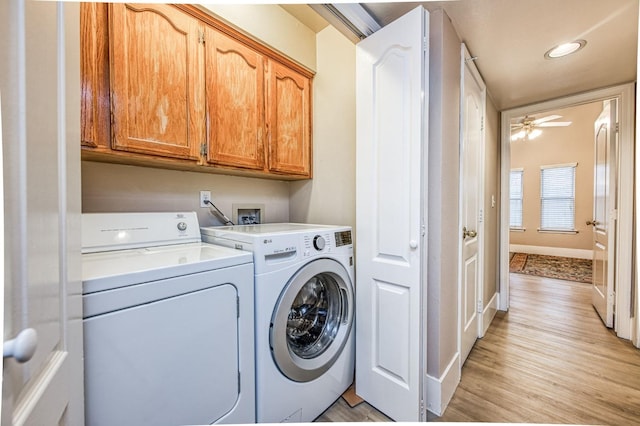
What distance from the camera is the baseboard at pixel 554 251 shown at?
5.02 metres

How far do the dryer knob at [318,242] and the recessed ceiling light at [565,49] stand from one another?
1.91 meters

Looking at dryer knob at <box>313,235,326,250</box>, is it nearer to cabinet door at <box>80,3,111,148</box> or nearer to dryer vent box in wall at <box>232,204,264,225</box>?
dryer vent box in wall at <box>232,204,264,225</box>

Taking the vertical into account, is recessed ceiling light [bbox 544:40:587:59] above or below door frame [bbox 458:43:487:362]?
above

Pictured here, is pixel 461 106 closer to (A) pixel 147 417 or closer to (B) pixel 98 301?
(B) pixel 98 301

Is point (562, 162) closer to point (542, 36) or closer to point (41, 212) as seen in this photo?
point (542, 36)

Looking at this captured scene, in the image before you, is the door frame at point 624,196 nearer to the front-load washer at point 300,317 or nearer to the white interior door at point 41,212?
the front-load washer at point 300,317

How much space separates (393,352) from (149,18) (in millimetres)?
2039

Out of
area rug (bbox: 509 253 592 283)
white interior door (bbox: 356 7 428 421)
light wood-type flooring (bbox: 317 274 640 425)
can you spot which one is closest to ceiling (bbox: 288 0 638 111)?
white interior door (bbox: 356 7 428 421)

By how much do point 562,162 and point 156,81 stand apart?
23.0 ft

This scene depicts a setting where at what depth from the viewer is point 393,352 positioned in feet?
4.45

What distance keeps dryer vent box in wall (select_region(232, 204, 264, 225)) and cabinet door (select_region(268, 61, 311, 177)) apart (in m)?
0.38

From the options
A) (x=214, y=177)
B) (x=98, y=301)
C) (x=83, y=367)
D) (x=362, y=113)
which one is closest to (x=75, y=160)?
(x=98, y=301)

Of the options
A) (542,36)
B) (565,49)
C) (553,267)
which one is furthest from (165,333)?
(553,267)

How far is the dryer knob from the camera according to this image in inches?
52.4
